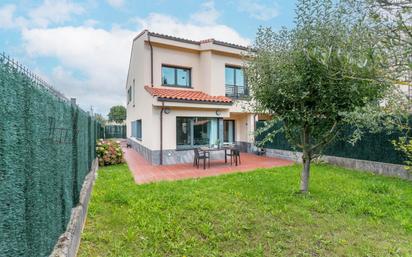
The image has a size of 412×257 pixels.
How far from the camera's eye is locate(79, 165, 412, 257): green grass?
15.3ft

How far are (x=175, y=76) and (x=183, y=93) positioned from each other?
6.16 ft

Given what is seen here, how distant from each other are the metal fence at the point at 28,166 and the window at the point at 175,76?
39.1 ft

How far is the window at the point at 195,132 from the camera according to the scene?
1433 centimetres

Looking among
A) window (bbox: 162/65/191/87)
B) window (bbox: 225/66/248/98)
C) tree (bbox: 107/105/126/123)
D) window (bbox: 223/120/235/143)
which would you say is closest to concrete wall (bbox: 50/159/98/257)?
window (bbox: 162/65/191/87)

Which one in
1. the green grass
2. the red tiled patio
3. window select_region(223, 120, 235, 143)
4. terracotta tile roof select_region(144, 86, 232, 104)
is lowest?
the green grass

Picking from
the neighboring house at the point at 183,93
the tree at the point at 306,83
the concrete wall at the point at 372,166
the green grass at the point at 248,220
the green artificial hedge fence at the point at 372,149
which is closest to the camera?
the green grass at the point at 248,220

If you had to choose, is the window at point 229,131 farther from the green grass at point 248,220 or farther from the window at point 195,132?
the green grass at point 248,220

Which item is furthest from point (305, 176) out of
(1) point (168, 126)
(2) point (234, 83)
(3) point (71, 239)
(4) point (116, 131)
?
Answer: (4) point (116, 131)

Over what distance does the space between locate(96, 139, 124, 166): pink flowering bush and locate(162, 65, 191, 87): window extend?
5.00m

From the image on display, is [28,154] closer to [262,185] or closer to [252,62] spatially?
[252,62]

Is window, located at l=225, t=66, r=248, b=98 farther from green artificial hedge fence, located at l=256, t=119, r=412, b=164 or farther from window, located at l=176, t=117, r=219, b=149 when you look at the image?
green artificial hedge fence, located at l=256, t=119, r=412, b=164

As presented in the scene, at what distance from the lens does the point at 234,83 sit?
18.1 m

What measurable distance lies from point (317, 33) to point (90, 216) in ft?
24.8

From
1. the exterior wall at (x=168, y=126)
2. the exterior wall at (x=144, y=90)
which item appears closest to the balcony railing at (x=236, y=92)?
the exterior wall at (x=168, y=126)
